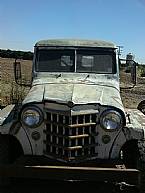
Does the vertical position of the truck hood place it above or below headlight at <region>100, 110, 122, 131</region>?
above

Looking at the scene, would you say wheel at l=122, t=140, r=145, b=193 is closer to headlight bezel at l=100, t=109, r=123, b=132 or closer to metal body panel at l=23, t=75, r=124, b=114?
headlight bezel at l=100, t=109, r=123, b=132

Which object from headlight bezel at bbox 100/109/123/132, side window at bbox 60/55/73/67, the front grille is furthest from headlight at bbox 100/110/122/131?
side window at bbox 60/55/73/67

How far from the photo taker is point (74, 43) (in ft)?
27.1

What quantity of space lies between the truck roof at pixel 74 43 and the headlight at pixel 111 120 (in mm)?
2227

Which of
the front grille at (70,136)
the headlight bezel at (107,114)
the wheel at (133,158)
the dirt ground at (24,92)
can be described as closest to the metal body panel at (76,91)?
the headlight bezel at (107,114)

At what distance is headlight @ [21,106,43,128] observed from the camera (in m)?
6.31

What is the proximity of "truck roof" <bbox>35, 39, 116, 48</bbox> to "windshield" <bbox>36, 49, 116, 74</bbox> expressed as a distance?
12 centimetres

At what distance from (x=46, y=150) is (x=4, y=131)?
2.17ft

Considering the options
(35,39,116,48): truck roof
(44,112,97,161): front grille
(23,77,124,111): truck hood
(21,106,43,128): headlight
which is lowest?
(44,112,97,161): front grille

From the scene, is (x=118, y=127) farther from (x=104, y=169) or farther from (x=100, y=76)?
(x=100, y=76)

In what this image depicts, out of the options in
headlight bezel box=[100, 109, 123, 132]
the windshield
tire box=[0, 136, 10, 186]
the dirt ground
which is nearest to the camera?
headlight bezel box=[100, 109, 123, 132]

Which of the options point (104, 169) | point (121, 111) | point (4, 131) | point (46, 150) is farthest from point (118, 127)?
point (4, 131)

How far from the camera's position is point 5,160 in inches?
252

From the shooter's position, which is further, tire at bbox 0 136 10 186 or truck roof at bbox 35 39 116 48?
truck roof at bbox 35 39 116 48
